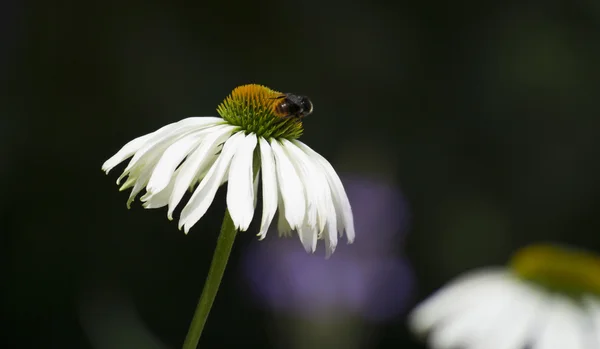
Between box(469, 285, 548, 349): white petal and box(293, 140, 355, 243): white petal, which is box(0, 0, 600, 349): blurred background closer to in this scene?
box(469, 285, 548, 349): white petal

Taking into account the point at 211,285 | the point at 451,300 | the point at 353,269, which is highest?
the point at 211,285

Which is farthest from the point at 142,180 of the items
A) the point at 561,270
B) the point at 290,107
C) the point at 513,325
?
the point at 561,270

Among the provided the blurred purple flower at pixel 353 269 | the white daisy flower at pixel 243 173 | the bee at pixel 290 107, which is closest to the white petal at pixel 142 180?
the white daisy flower at pixel 243 173

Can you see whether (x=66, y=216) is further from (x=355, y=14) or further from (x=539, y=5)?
(x=539, y=5)

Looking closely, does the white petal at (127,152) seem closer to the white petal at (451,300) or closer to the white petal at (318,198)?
the white petal at (318,198)

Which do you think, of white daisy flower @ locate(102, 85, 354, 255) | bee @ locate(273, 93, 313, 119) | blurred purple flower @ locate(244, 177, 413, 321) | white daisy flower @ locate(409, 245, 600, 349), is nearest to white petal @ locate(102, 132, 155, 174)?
white daisy flower @ locate(102, 85, 354, 255)

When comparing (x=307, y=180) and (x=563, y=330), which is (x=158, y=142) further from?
(x=563, y=330)

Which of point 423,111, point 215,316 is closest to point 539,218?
point 423,111
